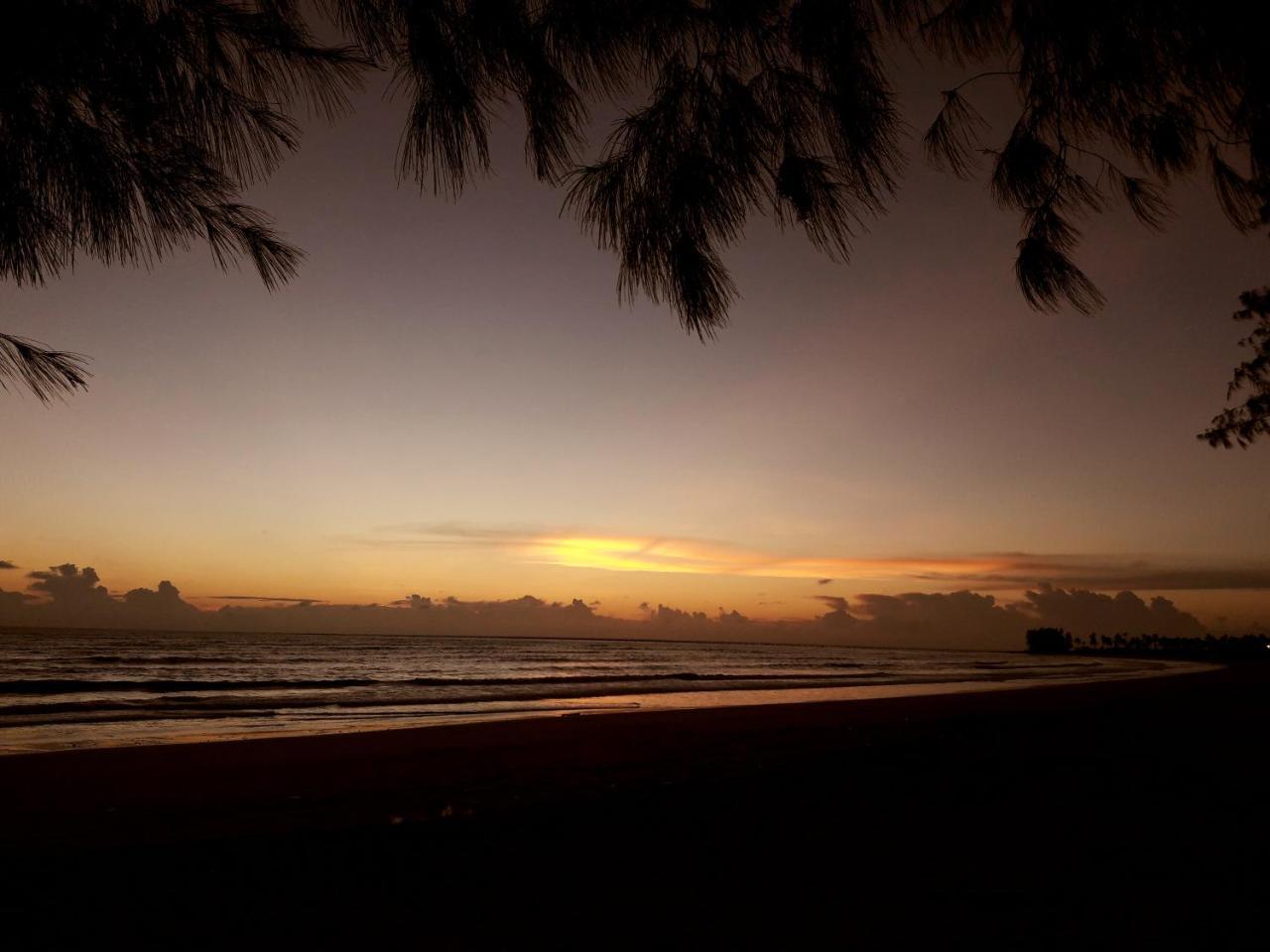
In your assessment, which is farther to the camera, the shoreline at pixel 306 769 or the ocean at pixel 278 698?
the ocean at pixel 278 698

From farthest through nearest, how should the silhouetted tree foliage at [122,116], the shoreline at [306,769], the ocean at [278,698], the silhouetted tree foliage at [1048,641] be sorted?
the silhouetted tree foliage at [1048,641] → the ocean at [278,698] → the shoreline at [306,769] → the silhouetted tree foliage at [122,116]

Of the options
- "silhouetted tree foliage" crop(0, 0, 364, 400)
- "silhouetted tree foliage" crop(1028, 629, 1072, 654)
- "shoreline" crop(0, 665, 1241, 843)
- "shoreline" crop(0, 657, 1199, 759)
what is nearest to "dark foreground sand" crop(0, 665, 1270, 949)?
"shoreline" crop(0, 665, 1241, 843)

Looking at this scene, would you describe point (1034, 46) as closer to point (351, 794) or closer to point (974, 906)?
point (974, 906)

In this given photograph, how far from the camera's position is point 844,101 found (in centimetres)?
249

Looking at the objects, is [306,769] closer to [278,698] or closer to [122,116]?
[122,116]

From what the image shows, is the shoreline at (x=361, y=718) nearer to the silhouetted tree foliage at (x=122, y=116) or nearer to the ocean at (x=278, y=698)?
the ocean at (x=278, y=698)

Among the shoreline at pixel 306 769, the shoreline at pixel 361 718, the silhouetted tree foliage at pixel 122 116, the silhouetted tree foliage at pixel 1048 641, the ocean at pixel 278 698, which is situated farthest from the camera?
the silhouetted tree foliage at pixel 1048 641

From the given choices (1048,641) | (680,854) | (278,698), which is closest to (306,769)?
(680,854)

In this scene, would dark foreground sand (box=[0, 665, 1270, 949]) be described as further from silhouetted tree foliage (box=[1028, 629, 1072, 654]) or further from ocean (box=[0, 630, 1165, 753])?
silhouetted tree foliage (box=[1028, 629, 1072, 654])

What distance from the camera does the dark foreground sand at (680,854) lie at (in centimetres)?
202

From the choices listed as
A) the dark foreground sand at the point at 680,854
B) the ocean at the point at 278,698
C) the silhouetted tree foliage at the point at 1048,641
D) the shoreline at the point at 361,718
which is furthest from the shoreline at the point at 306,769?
the silhouetted tree foliage at the point at 1048,641

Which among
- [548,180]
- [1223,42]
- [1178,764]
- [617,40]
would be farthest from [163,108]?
[1178,764]

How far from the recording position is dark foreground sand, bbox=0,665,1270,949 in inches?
79.4

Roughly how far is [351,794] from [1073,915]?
433 cm
